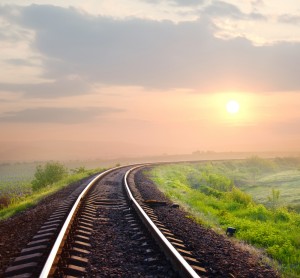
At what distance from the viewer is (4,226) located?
420 inches

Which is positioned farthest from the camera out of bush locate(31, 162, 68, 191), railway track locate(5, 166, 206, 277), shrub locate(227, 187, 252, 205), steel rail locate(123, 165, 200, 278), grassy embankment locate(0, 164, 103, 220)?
bush locate(31, 162, 68, 191)

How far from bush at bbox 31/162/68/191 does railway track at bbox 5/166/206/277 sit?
23.2m

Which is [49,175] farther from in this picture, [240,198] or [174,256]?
[174,256]

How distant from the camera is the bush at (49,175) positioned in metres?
33.2

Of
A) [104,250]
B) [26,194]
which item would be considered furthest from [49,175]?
[104,250]

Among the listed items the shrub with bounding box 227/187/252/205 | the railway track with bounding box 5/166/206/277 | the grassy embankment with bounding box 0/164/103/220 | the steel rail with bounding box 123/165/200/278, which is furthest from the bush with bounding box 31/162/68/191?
the steel rail with bounding box 123/165/200/278

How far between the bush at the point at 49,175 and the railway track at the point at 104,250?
76.1 feet

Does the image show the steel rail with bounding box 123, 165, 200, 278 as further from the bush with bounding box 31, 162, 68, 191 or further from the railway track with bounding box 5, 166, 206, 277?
the bush with bounding box 31, 162, 68, 191

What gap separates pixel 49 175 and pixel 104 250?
28085 millimetres

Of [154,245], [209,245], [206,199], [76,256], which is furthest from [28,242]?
[206,199]

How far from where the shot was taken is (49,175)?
1347 inches

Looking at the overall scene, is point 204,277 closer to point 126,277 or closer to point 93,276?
point 126,277

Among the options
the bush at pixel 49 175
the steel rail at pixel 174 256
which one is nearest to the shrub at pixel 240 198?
the steel rail at pixel 174 256

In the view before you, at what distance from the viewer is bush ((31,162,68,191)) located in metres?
33.2
